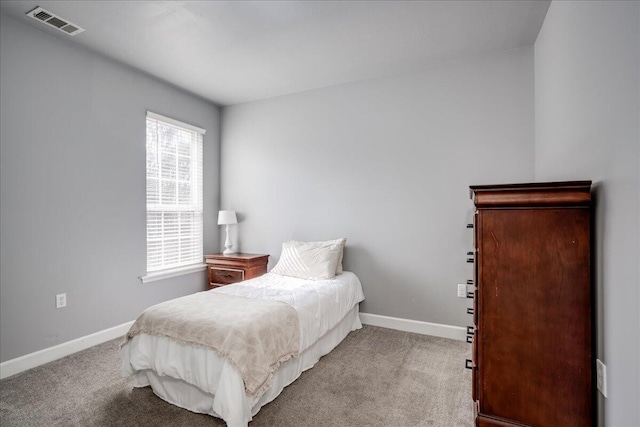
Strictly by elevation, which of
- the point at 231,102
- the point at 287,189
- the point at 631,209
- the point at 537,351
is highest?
the point at 231,102

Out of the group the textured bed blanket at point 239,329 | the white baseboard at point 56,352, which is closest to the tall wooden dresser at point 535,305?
the textured bed blanket at point 239,329

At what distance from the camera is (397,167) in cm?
346

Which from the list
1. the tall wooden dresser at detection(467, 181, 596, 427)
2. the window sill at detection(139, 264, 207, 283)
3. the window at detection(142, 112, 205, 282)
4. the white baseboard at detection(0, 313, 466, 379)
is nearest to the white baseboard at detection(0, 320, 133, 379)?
the white baseboard at detection(0, 313, 466, 379)

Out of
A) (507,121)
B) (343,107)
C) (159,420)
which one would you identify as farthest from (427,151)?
(159,420)

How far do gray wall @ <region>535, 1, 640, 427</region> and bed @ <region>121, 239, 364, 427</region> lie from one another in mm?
1646

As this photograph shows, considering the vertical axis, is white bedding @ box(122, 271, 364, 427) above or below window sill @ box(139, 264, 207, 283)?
below

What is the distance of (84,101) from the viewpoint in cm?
298

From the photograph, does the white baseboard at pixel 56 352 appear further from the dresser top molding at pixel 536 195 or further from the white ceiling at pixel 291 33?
the dresser top molding at pixel 536 195

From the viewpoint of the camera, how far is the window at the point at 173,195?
364 centimetres

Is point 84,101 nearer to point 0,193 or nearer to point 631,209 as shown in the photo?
point 0,193

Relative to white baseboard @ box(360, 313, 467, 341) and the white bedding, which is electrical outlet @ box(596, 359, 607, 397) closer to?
the white bedding

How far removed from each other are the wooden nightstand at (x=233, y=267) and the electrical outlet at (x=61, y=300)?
4.96 feet

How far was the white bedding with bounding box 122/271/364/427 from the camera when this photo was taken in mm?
1778

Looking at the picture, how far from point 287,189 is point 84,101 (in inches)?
87.1
